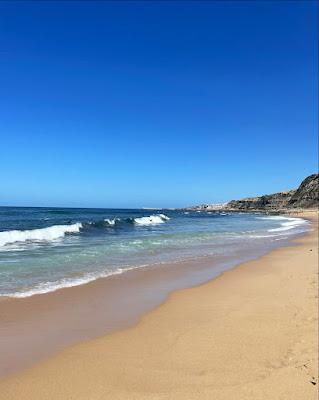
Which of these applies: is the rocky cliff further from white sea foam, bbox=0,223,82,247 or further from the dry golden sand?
the dry golden sand

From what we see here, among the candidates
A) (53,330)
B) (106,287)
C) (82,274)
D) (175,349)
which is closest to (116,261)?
(82,274)

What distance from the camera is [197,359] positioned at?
16.3 ft

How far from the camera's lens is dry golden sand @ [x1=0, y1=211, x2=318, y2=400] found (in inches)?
165

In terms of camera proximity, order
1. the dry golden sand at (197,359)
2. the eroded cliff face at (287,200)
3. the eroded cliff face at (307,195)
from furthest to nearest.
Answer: the eroded cliff face at (287,200) → the eroded cliff face at (307,195) → the dry golden sand at (197,359)

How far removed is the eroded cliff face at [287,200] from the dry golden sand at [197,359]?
98.2 meters

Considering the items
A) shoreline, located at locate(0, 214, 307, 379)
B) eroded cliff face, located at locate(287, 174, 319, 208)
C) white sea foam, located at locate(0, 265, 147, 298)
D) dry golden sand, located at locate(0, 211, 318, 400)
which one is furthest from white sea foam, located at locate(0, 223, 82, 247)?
eroded cliff face, located at locate(287, 174, 319, 208)

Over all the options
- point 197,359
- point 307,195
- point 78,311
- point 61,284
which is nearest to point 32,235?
point 61,284

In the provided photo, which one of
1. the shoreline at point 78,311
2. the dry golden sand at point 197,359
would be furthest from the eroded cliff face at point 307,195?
the dry golden sand at point 197,359

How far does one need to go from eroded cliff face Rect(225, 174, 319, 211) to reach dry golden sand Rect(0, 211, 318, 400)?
9822 cm

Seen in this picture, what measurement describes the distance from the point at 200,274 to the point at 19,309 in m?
5.70

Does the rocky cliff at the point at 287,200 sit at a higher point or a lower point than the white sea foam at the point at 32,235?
higher

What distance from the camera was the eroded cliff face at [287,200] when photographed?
102 m

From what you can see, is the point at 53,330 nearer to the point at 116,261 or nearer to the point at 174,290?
the point at 174,290

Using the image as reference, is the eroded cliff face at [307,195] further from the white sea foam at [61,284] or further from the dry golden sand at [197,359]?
the dry golden sand at [197,359]
